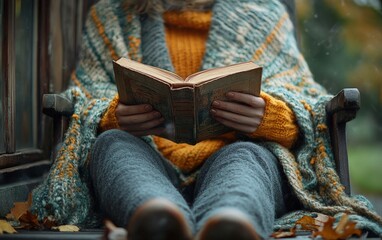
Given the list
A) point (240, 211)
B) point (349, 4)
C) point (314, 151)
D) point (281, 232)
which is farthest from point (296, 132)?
point (349, 4)

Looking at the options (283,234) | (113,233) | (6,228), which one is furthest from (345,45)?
(113,233)

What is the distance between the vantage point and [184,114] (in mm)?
1673

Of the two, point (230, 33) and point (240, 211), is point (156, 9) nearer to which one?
point (230, 33)

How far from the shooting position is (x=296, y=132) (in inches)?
74.5

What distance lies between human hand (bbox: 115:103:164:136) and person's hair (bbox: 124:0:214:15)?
0.49m

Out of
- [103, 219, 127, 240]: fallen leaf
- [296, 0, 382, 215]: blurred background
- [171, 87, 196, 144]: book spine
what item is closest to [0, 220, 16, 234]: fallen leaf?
[103, 219, 127, 240]: fallen leaf

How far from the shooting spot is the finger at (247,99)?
173 centimetres

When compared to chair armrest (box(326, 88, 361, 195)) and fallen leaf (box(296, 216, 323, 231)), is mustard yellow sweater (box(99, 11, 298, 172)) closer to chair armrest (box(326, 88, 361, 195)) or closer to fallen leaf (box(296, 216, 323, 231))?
chair armrest (box(326, 88, 361, 195))

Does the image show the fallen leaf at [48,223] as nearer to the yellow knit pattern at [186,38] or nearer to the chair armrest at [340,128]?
the yellow knit pattern at [186,38]

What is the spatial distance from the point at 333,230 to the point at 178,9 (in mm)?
967

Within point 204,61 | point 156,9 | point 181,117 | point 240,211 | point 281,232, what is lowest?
point 281,232

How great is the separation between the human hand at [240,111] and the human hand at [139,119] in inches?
6.1

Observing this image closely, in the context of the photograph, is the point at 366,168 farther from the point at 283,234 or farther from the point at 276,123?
the point at 283,234

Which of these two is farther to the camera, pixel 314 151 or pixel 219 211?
pixel 314 151
